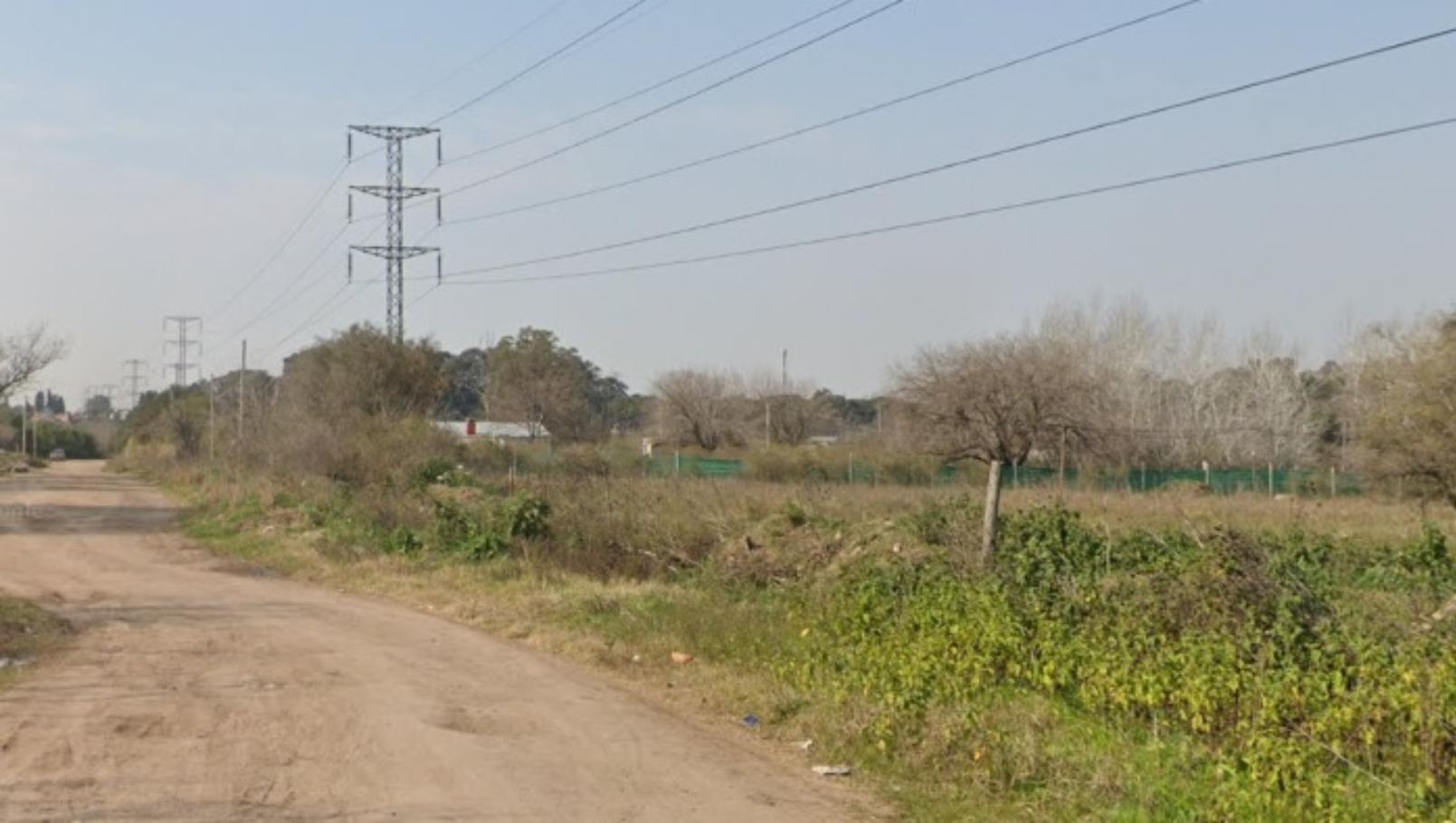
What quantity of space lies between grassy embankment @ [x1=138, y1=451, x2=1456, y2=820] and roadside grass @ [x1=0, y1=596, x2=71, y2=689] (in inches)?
208

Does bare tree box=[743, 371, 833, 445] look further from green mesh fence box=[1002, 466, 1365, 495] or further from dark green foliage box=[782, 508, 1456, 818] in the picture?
dark green foliage box=[782, 508, 1456, 818]

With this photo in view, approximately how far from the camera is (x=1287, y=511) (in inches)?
1093

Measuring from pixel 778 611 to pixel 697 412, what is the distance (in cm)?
7077

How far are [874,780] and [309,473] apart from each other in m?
33.2

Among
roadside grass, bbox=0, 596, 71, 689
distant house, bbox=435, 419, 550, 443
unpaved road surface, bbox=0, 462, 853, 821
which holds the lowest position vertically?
unpaved road surface, bbox=0, 462, 853, 821

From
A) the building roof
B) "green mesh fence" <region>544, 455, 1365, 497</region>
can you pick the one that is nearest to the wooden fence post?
"green mesh fence" <region>544, 455, 1365, 497</region>

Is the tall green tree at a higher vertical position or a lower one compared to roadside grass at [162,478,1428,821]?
higher

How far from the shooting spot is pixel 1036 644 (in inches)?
456

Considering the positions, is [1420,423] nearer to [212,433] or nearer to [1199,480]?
[1199,480]

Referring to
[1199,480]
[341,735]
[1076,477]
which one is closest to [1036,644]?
[341,735]

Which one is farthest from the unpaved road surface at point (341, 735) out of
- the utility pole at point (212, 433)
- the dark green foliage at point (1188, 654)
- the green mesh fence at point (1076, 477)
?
the utility pole at point (212, 433)

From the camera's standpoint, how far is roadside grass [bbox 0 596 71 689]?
15445 millimetres

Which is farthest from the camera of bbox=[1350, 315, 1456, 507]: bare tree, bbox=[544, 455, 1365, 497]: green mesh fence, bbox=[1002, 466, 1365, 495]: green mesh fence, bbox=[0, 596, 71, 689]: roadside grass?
bbox=[544, 455, 1365, 497]: green mesh fence

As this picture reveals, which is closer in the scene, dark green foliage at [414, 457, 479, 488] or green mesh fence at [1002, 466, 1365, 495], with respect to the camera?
dark green foliage at [414, 457, 479, 488]
